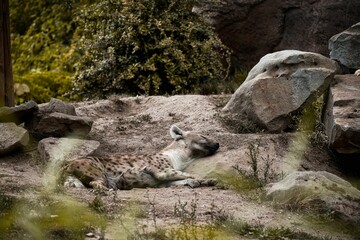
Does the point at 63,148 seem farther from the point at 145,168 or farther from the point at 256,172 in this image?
the point at 256,172

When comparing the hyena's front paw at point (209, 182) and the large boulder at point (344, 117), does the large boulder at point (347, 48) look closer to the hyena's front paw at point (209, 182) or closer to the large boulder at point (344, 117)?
the large boulder at point (344, 117)

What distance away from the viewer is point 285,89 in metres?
9.68

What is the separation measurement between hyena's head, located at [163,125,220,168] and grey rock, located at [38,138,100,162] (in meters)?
0.85

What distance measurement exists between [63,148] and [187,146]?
152 cm

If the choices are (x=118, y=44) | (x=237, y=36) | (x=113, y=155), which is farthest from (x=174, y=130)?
(x=237, y=36)

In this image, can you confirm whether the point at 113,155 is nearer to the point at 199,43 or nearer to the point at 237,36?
the point at 199,43

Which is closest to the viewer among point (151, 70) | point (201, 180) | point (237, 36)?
point (201, 180)

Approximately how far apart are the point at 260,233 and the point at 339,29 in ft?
25.5

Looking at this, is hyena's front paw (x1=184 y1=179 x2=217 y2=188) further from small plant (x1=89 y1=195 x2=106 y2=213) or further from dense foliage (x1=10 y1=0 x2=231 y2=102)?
dense foliage (x1=10 y1=0 x2=231 y2=102)

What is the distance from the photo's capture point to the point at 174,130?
31.5ft

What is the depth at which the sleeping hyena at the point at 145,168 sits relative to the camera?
832 centimetres

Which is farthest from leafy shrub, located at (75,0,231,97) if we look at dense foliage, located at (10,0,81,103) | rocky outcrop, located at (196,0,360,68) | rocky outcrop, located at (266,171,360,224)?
rocky outcrop, located at (266,171,360,224)

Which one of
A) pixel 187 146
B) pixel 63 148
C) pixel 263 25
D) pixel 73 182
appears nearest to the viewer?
pixel 73 182

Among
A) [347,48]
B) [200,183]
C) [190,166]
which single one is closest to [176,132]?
[190,166]
